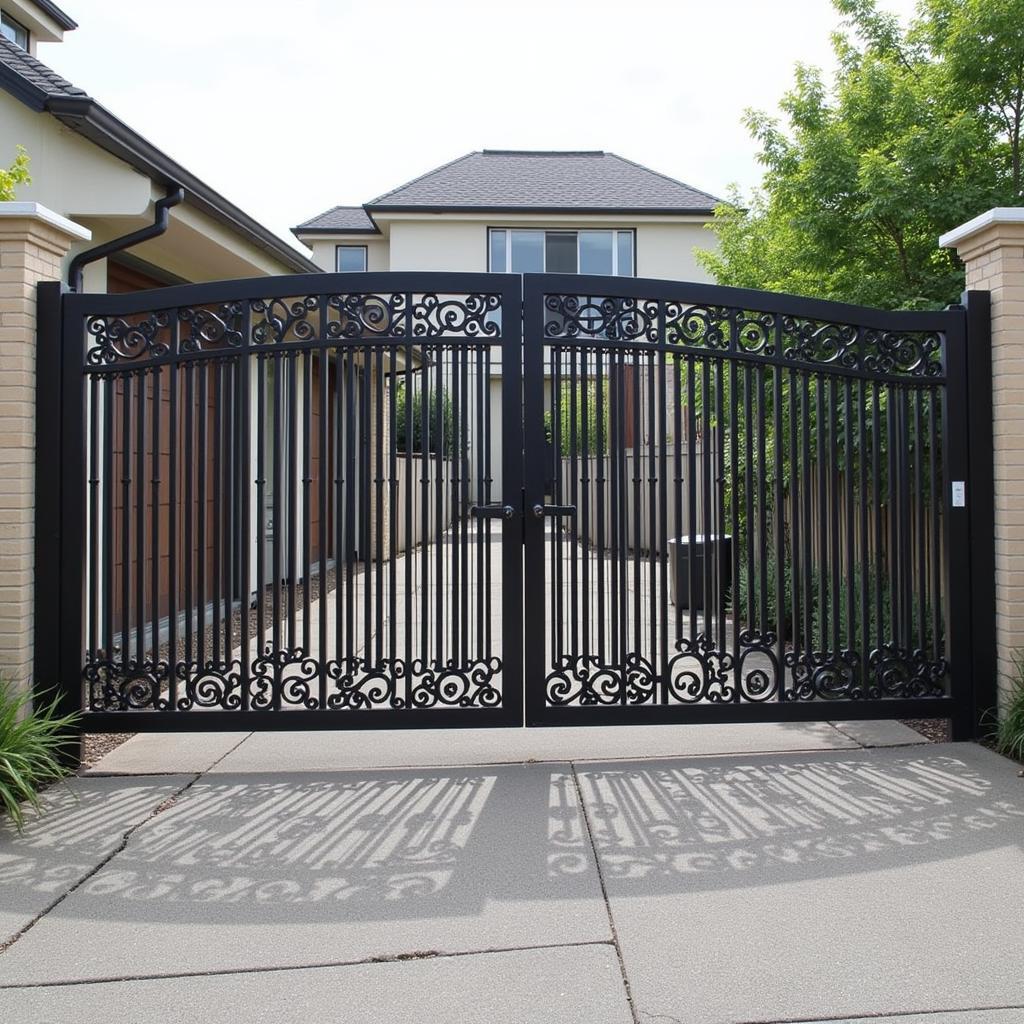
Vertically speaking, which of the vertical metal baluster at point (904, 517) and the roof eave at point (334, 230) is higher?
the roof eave at point (334, 230)

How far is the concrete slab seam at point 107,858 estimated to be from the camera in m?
3.37

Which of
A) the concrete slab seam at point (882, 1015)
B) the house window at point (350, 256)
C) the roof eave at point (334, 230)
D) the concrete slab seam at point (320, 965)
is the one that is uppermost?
the roof eave at point (334, 230)

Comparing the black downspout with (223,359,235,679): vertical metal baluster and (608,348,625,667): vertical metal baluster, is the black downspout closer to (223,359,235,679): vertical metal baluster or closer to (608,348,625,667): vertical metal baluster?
(223,359,235,679): vertical metal baluster

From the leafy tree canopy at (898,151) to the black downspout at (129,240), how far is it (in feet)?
14.1

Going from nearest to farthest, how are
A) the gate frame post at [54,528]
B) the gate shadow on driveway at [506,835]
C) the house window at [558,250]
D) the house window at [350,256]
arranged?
the gate shadow on driveway at [506,835] < the gate frame post at [54,528] < the house window at [558,250] < the house window at [350,256]

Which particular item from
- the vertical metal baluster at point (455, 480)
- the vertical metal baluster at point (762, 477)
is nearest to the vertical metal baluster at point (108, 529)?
the vertical metal baluster at point (455, 480)

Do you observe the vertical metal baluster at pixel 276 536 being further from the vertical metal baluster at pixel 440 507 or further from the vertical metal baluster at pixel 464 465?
the vertical metal baluster at pixel 464 465

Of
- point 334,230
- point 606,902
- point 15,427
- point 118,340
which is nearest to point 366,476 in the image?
point 118,340

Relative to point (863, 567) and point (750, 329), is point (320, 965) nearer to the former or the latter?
point (863, 567)

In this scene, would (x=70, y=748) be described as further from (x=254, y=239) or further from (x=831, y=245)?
(x=831, y=245)

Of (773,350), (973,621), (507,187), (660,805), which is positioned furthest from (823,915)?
(507,187)

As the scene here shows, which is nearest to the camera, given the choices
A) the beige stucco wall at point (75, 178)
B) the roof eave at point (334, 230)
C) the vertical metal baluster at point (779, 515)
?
the vertical metal baluster at point (779, 515)

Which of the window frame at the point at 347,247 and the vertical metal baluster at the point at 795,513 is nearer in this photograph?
the vertical metal baluster at the point at 795,513

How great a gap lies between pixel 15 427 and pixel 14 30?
38.0 feet
